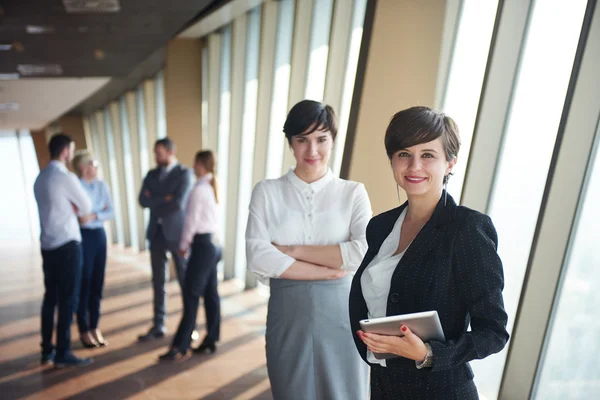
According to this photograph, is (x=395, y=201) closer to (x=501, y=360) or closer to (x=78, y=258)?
(x=501, y=360)

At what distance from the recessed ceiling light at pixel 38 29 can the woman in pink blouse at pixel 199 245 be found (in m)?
4.15

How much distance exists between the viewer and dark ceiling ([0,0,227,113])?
732cm

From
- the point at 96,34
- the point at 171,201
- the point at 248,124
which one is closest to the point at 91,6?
the point at 96,34

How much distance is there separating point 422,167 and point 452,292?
0.36 metres

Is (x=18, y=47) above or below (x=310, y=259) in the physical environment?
above

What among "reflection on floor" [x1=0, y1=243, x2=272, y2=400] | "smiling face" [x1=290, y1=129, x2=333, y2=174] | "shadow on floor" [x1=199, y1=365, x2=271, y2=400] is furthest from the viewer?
"reflection on floor" [x1=0, y1=243, x2=272, y2=400]

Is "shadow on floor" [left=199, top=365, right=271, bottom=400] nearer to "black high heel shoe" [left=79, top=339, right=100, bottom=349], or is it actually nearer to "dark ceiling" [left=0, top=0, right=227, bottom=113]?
"black high heel shoe" [left=79, top=339, right=100, bottom=349]

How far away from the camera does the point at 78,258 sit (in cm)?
500

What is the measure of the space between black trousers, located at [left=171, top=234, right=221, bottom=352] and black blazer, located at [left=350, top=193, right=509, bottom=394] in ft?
11.7

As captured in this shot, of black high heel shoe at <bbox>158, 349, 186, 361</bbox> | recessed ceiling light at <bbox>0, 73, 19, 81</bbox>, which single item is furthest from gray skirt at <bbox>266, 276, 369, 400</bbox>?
recessed ceiling light at <bbox>0, 73, 19, 81</bbox>

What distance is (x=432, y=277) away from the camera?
1.65 meters

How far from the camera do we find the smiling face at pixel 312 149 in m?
2.51

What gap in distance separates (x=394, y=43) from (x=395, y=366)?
2996 mm

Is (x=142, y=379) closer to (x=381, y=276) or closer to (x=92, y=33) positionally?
(x=381, y=276)
